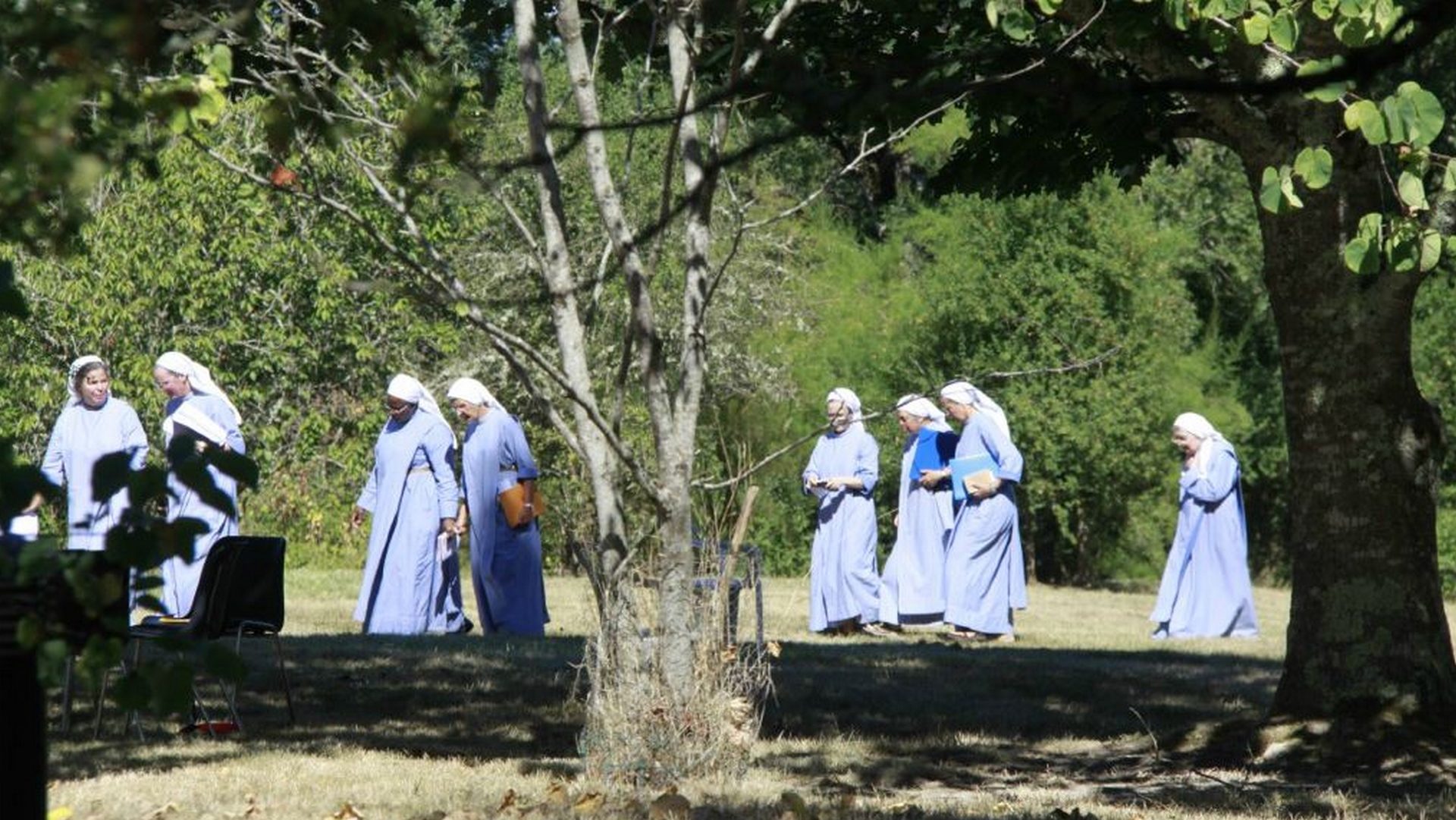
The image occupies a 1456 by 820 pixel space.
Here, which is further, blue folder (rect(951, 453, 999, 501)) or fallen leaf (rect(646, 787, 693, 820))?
blue folder (rect(951, 453, 999, 501))

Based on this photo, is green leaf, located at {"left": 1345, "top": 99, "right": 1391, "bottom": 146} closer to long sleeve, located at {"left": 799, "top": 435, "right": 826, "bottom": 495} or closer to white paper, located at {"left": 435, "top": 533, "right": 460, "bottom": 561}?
white paper, located at {"left": 435, "top": 533, "right": 460, "bottom": 561}

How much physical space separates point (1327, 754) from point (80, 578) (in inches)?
248

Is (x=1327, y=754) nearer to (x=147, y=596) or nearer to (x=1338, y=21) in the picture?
(x=1338, y=21)

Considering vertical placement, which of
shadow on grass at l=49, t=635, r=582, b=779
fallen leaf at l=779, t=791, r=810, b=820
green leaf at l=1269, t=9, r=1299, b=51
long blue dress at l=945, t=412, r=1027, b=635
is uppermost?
green leaf at l=1269, t=9, r=1299, b=51

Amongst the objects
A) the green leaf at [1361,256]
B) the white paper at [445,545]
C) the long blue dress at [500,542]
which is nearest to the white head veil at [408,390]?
the long blue dress at [500,542]

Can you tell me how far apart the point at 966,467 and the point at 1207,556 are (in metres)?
3.00

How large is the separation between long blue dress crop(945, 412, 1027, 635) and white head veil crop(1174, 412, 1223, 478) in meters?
2.18

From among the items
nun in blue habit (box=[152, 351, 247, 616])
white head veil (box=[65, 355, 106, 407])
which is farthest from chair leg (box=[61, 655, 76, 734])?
white head veil (box=[65, 355, 106, 407])

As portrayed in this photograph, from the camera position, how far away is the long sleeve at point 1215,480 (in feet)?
61.8

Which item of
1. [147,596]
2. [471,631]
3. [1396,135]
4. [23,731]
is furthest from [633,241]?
[471,631]

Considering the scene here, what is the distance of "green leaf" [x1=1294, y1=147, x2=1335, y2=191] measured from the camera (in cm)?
708

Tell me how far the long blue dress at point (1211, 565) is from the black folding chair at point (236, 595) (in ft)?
36.7

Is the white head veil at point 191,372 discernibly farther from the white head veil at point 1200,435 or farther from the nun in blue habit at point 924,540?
the white head veil at point 1200,435

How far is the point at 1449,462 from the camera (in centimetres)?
3184
